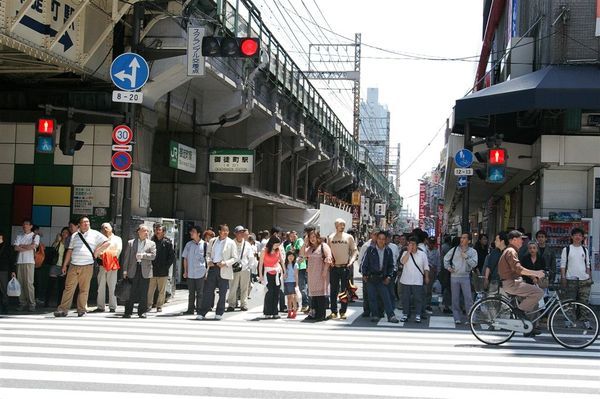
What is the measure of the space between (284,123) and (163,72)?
37.9 feet

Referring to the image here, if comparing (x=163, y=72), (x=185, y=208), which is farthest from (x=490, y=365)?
(x=185, y=208)

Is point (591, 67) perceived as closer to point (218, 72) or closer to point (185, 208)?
point (218, 72)

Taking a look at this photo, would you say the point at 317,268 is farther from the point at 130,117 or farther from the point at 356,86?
the point at 356,86

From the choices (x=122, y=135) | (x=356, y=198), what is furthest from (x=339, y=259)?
(x=356, y=198)

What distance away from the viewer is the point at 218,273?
13883 millimetres

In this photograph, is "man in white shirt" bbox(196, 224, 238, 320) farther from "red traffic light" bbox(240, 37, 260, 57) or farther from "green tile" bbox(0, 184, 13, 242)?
"green tile" bbox(0, 184, 13, 242)

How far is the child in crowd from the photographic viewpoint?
1430 cm

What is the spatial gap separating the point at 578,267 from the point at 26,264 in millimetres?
10832

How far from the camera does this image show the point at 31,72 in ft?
52.7

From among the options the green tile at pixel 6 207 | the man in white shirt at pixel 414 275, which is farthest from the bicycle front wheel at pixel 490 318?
the green tile at pixel 6 207

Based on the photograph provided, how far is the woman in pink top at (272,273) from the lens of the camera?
1395cm

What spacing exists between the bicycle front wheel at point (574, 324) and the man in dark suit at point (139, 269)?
743 centimetres

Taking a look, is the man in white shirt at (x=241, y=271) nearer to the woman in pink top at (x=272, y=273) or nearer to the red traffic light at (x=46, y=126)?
the woman in pink top at (x=272, y=273)

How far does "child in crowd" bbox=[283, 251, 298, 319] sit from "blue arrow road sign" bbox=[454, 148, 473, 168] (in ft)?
19.2
